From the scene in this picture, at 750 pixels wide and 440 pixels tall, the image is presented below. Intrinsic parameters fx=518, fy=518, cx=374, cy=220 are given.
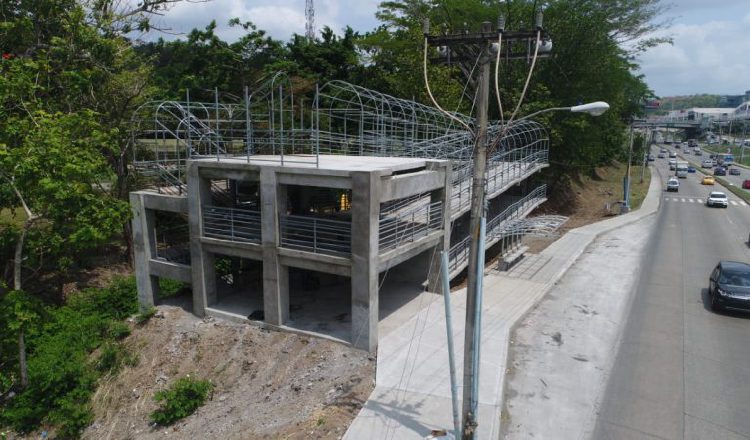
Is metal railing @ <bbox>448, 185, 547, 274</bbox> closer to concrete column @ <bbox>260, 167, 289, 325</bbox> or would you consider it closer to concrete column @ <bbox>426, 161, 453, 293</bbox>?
concrete column @ <bbox>426, 161, 453, 293</bbox>

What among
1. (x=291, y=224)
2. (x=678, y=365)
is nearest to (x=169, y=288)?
(x=291, y=224)

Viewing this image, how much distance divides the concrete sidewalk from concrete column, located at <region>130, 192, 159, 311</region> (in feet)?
32.0

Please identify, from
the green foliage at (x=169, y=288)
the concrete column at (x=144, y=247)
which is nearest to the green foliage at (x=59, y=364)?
the concrete column at (x=144, y=247)

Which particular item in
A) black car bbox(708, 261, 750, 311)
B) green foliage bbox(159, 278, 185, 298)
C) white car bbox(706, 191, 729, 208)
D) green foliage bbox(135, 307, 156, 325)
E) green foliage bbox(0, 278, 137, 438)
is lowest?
green foliage bbox(0, 278, 137, 438)

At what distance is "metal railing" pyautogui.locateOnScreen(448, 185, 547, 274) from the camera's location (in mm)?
20359

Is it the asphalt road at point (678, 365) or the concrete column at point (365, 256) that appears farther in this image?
the concrete column at point (365, 256)

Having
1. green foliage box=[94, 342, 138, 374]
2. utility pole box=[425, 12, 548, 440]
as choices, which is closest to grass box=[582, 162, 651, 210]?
utility pole box=[425, 12, 548, 440]

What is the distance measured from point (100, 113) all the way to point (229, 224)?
9.52 metres

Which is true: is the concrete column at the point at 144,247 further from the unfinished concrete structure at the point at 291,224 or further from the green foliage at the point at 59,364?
the green foliage at the point at 59,364

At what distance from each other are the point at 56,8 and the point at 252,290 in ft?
48.0

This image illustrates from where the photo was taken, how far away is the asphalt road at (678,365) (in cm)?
1116

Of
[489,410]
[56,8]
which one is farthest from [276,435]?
[56,8]

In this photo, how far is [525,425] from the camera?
11.2 meters

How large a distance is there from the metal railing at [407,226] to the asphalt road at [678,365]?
22.7 feet
